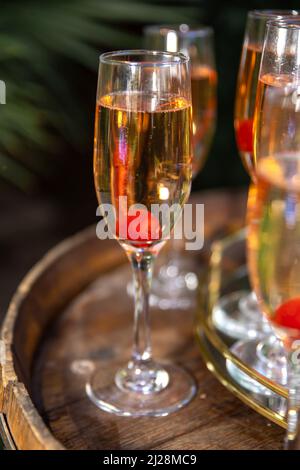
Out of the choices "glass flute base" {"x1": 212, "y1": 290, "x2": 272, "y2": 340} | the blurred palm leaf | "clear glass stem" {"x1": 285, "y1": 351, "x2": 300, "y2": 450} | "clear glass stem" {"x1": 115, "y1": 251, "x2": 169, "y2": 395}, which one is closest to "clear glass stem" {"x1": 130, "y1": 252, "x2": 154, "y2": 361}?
"clear glass stem" {"x1": 115, "y1": 251, "x2": 169, "y2": 395}

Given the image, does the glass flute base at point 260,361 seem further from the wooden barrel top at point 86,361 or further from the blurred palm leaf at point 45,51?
the blurred palm leaf at point 45,51

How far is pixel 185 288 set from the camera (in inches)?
38.4

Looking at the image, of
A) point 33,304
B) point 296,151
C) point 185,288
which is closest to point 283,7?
point 185,288

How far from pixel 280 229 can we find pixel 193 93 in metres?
0.49

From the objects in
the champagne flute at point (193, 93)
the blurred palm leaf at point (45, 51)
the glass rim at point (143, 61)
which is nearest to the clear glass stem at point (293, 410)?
the glass rim at point (143, 61)

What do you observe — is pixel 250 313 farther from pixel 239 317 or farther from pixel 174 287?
pixel 174 287

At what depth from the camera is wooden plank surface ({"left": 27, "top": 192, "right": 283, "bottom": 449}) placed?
65 centimetres

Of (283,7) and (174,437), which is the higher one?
(283,7)

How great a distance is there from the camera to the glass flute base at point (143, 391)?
2.28ft

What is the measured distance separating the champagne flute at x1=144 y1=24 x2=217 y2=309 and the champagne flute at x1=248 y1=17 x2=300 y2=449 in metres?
0.38

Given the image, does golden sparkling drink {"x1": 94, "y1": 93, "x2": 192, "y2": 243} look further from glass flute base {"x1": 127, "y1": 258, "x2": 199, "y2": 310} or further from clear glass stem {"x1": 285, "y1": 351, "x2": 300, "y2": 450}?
glass flute base {"x1": 127, "y1": 258, "x2": 199, "y2": 310}
